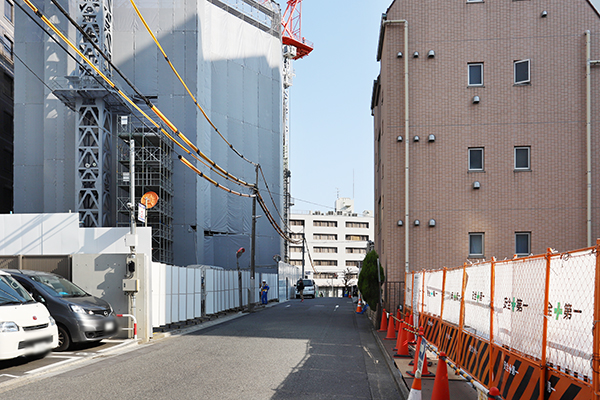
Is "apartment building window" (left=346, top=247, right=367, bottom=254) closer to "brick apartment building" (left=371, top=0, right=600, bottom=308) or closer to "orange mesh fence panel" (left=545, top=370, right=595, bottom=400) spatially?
"brick apartment building" (left=371, top=0, right=600, bottom=308)

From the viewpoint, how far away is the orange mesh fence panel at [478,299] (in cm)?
793

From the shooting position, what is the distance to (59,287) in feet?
44.8

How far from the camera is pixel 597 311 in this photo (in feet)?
15.3

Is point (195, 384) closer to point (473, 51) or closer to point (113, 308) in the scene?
point (113, 308)

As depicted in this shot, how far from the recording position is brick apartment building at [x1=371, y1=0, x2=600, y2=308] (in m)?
19.4

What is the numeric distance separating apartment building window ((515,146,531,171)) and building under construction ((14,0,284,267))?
1575 cm

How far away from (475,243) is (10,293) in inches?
570

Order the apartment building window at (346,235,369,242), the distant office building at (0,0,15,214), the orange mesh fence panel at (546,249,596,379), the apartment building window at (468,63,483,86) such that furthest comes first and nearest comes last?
the apartment building window at (346,235,369,242) < the distant office building at (0,0,15,214) < the apartment building window at (468,63,483,86) < the orange mesh fence panel at (546,249,596,379)

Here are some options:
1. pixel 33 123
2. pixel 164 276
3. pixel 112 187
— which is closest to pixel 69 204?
pixel 112 187

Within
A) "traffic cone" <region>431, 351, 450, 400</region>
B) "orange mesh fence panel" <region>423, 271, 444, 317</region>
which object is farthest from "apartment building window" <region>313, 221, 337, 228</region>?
"traffic cone" <region>431, 351, 450, 400</region>

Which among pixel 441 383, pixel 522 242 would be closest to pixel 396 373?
pixel 441 383

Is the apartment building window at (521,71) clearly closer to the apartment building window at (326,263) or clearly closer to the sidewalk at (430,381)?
the sidewalk at (430,381)

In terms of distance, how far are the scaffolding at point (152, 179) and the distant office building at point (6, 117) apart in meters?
10.7

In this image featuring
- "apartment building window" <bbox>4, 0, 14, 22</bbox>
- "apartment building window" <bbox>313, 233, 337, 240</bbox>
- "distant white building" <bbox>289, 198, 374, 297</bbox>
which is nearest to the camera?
"apartment building window" <bbox>4, 0, 14, 22</bbox>
